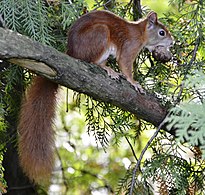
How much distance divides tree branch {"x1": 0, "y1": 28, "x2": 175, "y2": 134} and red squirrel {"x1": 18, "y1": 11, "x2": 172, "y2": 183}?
55mm

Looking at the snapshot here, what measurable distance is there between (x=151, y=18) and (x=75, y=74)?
0.68 m

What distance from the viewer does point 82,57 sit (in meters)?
1.68

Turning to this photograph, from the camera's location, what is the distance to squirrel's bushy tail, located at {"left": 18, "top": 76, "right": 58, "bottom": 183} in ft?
4.71

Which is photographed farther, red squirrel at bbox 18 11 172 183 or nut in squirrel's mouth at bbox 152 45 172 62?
nut in squirrel's mouth at bbox 152 45 172 62

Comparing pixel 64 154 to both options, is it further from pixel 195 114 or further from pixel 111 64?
pixel 195 114

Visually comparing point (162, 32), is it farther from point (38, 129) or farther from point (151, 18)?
point (38, 129)

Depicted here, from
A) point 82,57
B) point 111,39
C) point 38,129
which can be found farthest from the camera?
point 111,39

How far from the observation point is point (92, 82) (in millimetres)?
1373

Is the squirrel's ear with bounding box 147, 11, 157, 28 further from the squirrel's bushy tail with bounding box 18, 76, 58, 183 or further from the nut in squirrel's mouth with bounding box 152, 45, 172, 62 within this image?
the squirrel's bushy tail with bounding box 18, 76, 58, 183

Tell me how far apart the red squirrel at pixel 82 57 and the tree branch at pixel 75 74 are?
0.06 m

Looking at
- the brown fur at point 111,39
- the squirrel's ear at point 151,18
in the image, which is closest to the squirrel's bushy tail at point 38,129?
the brown fur at point 111,39

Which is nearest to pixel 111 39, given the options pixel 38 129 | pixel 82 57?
pixel 82 57

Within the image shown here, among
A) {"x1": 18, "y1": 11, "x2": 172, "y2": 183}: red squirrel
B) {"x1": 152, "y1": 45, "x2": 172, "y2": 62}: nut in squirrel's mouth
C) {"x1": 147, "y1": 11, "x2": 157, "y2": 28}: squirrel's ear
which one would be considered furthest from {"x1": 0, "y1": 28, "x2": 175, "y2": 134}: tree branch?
{"x1": 147, "y1": 11, "x2": 157, "y2": 28}: squirrel's ear

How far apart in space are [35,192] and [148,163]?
0.99 metres
